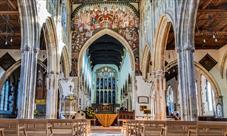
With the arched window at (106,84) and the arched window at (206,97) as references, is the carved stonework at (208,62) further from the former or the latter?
the arched window at (106,84)

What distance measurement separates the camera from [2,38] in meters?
20.0

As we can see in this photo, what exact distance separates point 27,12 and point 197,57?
13.9 metres

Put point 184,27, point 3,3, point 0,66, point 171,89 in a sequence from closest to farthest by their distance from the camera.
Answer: point 184,27
point 3,3
point 0,66
point 171,89

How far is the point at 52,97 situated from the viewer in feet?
56.0

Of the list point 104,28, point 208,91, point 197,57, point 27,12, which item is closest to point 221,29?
point 197,57

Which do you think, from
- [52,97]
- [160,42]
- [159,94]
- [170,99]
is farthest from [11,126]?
[170,99]

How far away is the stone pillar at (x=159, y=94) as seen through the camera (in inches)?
660

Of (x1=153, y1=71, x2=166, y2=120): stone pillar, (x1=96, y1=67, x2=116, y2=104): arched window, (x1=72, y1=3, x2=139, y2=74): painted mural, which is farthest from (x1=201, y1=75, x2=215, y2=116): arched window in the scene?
(x1=96, y1=67, x2=116, y2=104): arched window

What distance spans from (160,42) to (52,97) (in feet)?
23.6

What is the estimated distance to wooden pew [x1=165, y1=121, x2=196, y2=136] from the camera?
5721 mm

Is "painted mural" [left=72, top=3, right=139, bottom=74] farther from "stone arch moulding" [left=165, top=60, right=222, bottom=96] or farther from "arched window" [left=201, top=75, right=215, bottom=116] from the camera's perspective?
"arched window" [left=201, top=75, right=215, bottom=116]

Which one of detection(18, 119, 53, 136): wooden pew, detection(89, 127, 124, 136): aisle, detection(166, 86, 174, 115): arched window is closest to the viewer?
detection(18, 119, 53, 136): wooden pew

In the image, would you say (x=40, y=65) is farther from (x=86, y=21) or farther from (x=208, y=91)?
(x=208, y=91)

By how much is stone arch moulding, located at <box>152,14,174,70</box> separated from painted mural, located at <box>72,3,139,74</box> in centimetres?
504
